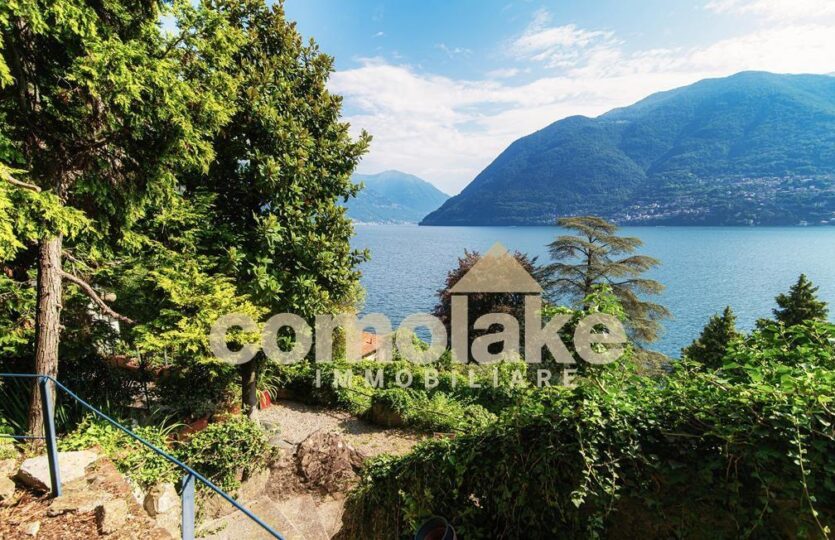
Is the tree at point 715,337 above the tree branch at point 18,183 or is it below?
below

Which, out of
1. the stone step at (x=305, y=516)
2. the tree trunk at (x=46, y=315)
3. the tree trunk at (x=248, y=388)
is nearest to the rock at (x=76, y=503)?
the stone step at (x=305, y=516)

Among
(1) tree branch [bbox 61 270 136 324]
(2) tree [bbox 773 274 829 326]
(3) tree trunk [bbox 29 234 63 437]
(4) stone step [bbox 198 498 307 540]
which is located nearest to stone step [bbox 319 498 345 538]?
(4) stone step [bbox 198 498 307 540]

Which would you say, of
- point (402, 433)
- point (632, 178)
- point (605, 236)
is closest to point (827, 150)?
point (632, 178)

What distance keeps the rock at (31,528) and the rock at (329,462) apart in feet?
13.6

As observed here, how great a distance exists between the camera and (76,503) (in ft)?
9.96

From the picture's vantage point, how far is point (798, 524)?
214cm

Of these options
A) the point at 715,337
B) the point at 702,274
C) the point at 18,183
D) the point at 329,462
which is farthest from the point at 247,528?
the point at 702,274

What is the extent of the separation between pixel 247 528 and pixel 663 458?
4707 mm

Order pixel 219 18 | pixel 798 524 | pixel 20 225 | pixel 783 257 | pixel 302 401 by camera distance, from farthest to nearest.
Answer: pixel 783 257 < pixel 302 401 < pixel 219 18 < pixel 20 225 < pixel 798 524

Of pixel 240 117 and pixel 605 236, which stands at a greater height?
pixel 240 117

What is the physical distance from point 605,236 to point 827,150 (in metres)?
167

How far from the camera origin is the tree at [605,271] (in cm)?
1484

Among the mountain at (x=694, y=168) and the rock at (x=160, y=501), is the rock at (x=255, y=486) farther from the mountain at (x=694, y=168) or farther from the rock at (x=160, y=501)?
the mountain at (x=694, y=168)

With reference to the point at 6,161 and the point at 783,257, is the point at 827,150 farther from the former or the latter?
the point at 6,161
